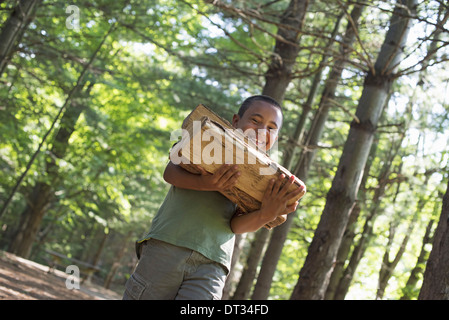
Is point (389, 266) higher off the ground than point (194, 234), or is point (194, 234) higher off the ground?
point (389, 266)

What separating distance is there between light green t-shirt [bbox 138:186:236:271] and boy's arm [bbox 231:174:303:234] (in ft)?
0.27

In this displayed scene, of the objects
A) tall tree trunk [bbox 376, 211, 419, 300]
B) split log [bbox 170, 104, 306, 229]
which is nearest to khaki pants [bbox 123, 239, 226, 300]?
split log [bbox 170, 104, 306, 229]

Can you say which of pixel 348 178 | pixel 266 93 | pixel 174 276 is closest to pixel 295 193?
pixel 174 276

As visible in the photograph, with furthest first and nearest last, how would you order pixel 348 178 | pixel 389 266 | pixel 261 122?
pixel 389 266
pixel 348 178
pixel 261 122

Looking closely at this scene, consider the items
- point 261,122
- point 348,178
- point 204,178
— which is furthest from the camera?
point 348,178

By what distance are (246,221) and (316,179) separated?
13230 millimetres

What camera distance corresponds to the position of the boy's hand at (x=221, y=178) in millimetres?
2256

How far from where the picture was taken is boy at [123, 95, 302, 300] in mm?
2281

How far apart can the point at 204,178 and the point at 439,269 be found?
2.05 metres

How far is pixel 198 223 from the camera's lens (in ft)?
7.88

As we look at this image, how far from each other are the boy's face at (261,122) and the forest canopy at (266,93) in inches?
106

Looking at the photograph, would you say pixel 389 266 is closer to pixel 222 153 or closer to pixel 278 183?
pixel 278 183
